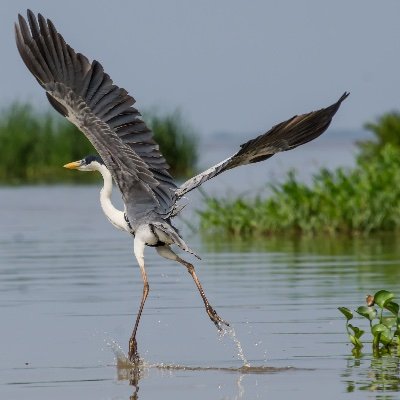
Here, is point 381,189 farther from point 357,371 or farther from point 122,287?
point 357,371

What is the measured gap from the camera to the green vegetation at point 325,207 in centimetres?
1886

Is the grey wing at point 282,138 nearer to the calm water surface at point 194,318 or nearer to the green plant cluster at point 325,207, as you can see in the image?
the calm water surface at point 194,318

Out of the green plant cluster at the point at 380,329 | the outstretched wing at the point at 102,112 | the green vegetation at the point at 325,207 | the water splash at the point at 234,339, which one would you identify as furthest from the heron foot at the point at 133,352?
the green vegetation at the point at 325,207

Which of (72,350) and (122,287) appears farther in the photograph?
(122,287)

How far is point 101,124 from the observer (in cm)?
1127

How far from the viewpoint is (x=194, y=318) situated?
41.0 feet

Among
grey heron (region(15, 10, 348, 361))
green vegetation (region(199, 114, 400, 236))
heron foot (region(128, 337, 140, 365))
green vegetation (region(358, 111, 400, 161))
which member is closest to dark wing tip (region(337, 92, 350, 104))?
grey heron (region(15, 10, 348, 361))

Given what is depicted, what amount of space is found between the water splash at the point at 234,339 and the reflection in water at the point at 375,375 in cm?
67

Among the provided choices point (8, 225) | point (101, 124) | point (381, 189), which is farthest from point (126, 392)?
point (8, 225)

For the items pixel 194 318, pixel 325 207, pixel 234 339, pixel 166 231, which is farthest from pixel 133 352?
pixel 325 207

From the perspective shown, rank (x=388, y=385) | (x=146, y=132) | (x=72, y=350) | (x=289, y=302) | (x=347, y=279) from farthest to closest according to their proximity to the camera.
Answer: (x=347, y=279) < (x=289, y=302) < (x=146, y=132) < (x=72, y=350) < (x=388, y=385)

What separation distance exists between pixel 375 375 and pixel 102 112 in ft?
9.41

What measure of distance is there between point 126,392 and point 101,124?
2.38m

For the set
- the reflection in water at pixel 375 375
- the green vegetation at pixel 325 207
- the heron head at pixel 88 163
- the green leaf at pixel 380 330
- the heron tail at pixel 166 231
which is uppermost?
the green vegetation at pixel 325 207
